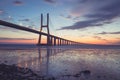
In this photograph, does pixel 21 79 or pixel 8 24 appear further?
pixel 8 24

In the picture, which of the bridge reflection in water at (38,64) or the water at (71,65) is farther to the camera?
the bridge reflection in water at (38,64)

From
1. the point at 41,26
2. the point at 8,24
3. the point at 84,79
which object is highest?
the point at 41,26

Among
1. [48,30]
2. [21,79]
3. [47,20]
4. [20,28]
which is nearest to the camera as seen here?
[21,79]

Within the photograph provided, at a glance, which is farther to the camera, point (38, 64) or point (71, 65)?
point (38, 64)

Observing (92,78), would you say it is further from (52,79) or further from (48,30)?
(48,30)

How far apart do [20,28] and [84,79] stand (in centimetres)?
2254

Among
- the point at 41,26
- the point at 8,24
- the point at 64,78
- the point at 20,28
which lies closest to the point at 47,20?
the point at 41,26

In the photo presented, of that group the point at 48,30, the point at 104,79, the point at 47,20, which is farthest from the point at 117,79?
the point at 47,20

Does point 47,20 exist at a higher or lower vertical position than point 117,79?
higher

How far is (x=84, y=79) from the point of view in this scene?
16.4ft

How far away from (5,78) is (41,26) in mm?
46383

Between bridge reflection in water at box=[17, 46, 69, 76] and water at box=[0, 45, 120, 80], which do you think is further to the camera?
bridge reflection in water at box=[17, 46, 69, 76]

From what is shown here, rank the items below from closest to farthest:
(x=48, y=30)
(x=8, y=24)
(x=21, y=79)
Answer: (x=21, y=79) → (x=8, y=24) → (x=48, y=30)

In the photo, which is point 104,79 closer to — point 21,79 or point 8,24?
point 21,79
